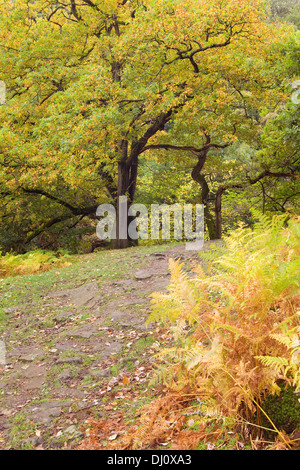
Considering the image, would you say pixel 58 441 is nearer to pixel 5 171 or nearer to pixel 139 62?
pixel 139 62

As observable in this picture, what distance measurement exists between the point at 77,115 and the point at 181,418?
9507mm

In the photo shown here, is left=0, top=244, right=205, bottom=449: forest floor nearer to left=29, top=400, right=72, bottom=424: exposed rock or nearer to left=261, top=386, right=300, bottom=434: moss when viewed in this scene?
left=29, top=400, right=72, bottom=424: exposed rock

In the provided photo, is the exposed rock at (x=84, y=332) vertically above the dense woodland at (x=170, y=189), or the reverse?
the dense woodland at (x=170, y=189)

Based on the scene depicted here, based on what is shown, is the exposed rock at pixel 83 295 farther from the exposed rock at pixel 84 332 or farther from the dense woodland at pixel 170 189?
the exposed rock at pixel 84 332

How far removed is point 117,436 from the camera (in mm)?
3225

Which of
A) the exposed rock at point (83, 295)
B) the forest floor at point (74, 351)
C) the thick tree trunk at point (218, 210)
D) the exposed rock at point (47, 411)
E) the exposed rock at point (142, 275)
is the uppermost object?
the thick tree trunk at point (218, 210)

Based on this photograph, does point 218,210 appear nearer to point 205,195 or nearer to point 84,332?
point 205,195

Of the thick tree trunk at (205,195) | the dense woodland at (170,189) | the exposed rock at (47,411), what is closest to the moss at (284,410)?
the dense woodland at (170,189)

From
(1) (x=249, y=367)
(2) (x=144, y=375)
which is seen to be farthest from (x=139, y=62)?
(1) (x=249, y=367)

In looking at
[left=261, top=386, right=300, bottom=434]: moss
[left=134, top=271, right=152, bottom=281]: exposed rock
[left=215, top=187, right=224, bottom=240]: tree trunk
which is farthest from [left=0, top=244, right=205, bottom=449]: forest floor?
[left=215, top=187, right=224, bottom=240]: tree trunk

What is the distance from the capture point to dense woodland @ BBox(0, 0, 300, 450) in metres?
2.97

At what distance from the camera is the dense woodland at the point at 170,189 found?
2.97 metres

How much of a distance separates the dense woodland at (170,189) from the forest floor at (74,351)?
59 millimetres

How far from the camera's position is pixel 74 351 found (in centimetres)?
514
